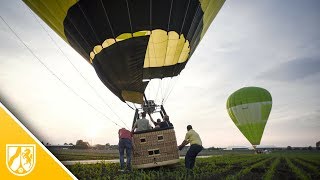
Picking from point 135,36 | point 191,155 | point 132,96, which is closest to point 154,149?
point 191,155

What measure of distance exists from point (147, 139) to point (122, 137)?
0.45 meters

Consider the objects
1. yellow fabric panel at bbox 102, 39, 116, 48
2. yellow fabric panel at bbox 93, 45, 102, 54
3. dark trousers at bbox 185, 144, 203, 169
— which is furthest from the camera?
yellow fabric panel at bbox 93, 45, 102, 54

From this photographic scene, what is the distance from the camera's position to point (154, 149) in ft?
17.9

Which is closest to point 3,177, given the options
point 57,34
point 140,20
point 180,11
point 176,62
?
point 140,20

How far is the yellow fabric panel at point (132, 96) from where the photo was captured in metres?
6.52

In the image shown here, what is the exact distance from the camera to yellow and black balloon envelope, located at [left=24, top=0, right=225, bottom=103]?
18.1 feet

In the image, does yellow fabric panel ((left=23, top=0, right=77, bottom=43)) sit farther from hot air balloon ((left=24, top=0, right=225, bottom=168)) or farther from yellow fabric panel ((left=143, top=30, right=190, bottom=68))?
yellow fabric panel ((left=143, top=30, right=190, bottom=68))

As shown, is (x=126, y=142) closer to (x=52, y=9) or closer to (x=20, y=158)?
(x=52, y=9)

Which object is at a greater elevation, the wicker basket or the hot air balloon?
the hot air balloon

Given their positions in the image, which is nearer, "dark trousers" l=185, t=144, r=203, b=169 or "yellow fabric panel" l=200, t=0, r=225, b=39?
"dark trousers" l=185, t=144, r=203, b=169

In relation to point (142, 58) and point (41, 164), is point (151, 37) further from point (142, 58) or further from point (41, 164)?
point (41, 164)

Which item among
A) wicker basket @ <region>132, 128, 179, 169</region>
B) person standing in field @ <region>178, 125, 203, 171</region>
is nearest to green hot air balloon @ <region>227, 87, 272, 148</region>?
person standing in field @ <region>178, 125, 203, 171</region>

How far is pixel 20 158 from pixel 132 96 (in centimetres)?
439

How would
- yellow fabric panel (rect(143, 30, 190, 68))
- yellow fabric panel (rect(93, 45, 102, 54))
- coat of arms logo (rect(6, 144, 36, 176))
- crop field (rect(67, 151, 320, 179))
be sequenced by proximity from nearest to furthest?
coat of arms logo (rect(6, 144, 36, 176)) < crop field (rect(67, 151, 320, 179)) < yellow fabric panel (rect(93, 45, 102, 54)) < yellow fabric panel (rect(143, 30, 190, 68))
